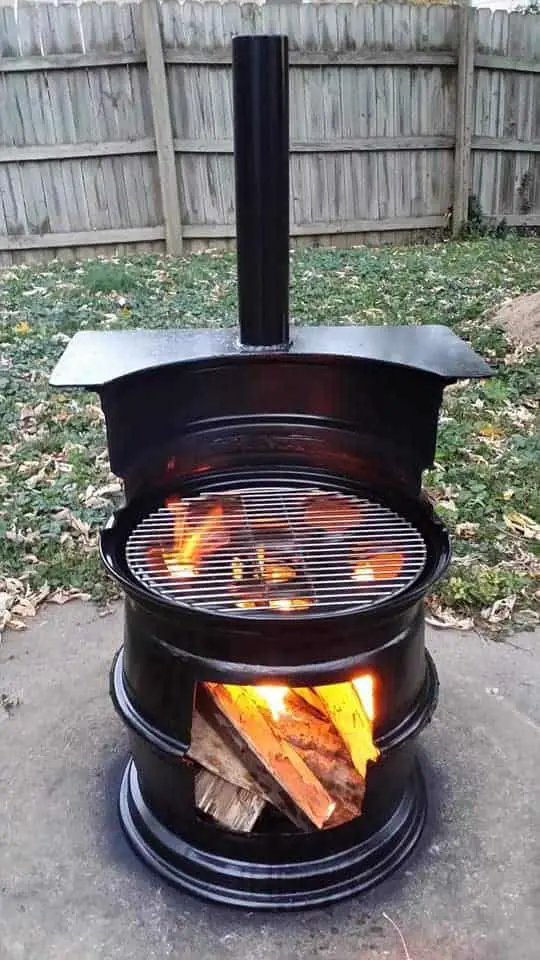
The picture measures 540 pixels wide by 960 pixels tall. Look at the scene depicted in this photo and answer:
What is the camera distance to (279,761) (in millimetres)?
1893

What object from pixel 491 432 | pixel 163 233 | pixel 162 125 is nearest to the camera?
pixel 491 432

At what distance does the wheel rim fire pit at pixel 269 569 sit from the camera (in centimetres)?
179

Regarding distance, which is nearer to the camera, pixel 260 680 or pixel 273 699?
pixel 260 680

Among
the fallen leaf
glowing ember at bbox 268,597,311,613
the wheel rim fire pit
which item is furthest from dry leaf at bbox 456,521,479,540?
the fallen leaf

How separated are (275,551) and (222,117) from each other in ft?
23.1

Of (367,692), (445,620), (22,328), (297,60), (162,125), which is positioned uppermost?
(297,60)

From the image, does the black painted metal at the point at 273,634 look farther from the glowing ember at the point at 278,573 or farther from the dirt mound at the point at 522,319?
the dirt mound at the point at 522,319

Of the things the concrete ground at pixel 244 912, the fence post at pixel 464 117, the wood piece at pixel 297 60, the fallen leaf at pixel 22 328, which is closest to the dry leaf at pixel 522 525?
the concrete ground at pixel 244 912

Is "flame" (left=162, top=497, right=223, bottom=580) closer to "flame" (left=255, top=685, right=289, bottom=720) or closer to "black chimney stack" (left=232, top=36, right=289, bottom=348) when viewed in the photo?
"flame" (left=255, top=685, right=289, bottom=720)

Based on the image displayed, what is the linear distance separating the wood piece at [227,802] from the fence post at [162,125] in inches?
281

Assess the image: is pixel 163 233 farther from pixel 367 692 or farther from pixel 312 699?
pixel 367 692

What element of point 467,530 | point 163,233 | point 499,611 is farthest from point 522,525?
point 163,233

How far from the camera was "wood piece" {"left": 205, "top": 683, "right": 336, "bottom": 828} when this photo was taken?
1.87 metres

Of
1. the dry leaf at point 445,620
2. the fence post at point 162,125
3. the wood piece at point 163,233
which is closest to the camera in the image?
the dry leaf at point 445,620
